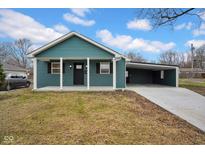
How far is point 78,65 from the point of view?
15.6 meters

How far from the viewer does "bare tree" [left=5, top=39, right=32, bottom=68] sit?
48.4 metres

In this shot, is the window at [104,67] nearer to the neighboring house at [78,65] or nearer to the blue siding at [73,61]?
the neighboring house at [78,65]

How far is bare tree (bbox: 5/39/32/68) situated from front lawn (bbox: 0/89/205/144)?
44.5 meters

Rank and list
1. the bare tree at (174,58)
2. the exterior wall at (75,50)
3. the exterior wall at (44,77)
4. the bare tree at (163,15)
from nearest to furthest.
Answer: the bare tree at (163,15) < the exterior wall at (75,50) < the exterior wall at (44,77) < the bare tree at (174,58)

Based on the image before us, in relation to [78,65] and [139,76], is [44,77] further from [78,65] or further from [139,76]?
[139,76]

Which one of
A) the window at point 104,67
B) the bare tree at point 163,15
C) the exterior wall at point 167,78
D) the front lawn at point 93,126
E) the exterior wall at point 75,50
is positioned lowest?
the front lawn at point 93,126

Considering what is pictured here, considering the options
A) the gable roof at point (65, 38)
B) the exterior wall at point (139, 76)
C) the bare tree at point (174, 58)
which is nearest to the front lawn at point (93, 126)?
the gable roof at point (65, 38)

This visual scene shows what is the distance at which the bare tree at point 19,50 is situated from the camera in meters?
48.4

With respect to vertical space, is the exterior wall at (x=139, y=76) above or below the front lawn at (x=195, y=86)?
above

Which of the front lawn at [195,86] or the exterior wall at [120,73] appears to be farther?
the exterior wall at [120,73]

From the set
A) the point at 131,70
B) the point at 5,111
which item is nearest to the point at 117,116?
the point at 5,111
